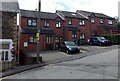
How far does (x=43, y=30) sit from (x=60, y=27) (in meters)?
5.19

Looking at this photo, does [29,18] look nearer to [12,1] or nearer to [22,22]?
[22,22]

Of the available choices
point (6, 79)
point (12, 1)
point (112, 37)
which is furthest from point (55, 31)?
point (6, 79)

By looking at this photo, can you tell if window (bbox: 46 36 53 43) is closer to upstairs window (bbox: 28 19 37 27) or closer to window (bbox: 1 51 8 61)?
upstairs window (bbox: 28 19 37 27)

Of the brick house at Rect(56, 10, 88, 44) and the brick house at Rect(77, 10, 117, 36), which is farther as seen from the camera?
the brick house at Rect(77, 10, 117, 36)

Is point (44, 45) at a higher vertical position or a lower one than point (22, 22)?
lower

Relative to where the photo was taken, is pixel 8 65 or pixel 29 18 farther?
pixel 29 18

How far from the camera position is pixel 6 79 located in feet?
50.1

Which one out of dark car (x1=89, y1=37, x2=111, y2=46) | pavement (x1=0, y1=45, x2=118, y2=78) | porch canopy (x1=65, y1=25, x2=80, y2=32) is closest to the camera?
pavement (x1=0, y1=45, x2=118, y2=78)

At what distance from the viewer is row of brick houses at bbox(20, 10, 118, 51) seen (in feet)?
127

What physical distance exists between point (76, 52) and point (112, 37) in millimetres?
14010

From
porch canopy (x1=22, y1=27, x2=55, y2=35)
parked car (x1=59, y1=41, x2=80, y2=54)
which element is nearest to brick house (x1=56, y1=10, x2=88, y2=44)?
porch canopy (x1=22, y1=27, x2=55, y2=35)

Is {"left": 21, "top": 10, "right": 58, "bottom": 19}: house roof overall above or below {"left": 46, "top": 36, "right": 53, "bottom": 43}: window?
above

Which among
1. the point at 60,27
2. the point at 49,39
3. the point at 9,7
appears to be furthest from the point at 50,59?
the point at 60,27

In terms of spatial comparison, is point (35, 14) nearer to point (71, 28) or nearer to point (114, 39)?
point (71, 28)
